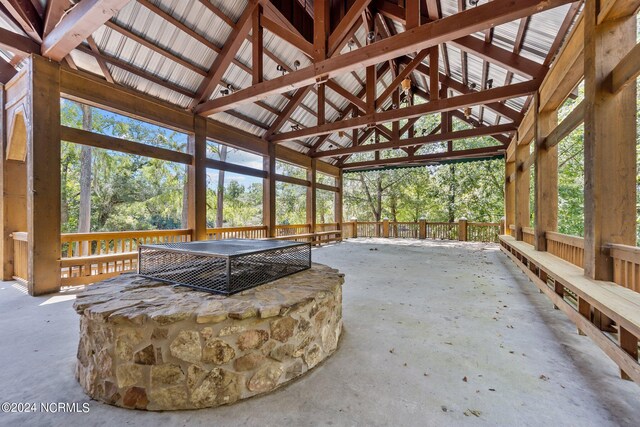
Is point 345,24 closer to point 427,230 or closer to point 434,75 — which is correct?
point 434,75

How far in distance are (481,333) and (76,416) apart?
11.0 feet

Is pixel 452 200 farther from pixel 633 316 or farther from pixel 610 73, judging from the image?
pixel 633 316

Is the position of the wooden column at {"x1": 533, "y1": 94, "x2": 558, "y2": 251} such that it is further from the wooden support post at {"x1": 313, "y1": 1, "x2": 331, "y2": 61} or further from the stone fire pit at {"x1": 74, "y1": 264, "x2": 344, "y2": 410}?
the stone fire pit at {"x1": 74, "y1": 264, "x2": 344, "y2": 410}

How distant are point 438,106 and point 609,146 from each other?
3.85 metres

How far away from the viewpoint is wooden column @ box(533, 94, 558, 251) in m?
4.54

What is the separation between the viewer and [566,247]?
145 inches

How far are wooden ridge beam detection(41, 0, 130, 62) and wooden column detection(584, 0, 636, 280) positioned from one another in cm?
487

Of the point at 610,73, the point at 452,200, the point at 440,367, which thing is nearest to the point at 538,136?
the point at 610,73

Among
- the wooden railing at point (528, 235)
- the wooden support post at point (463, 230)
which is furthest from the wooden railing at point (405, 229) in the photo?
the wooden railing at point (528, 235)

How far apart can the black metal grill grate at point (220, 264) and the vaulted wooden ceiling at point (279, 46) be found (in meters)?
2.85

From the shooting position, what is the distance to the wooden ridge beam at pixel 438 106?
16.6 ft

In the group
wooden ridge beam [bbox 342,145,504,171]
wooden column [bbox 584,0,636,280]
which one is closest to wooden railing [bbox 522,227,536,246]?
wooden column [bbox 584,0,636,280]

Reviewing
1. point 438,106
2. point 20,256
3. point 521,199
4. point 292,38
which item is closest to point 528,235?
point 521,199

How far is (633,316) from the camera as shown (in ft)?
5.44
